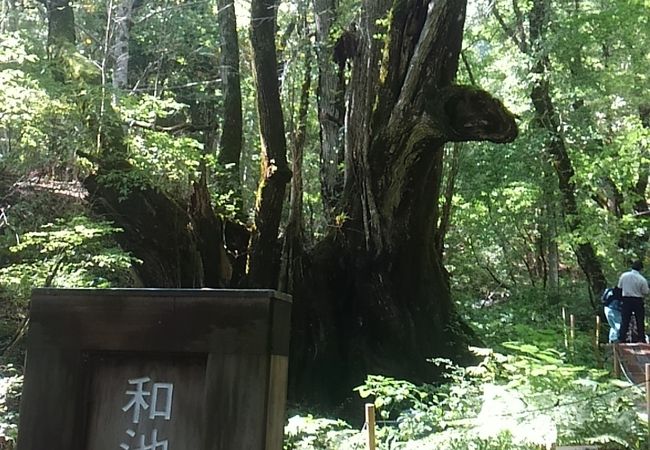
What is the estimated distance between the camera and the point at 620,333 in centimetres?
1043

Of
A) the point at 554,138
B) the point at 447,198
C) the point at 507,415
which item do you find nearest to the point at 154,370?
the point at 507,415

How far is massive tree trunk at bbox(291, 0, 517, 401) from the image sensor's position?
8352mm

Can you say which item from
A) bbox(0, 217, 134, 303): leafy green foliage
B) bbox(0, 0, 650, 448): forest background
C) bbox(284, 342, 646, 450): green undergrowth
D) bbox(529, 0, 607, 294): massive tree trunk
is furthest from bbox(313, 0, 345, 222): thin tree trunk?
bbox(529, 0, 607, 294): massive tree trunk

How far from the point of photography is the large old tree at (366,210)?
812cm

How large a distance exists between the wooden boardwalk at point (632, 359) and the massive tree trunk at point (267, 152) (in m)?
4.65

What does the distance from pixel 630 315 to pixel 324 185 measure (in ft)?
16.5

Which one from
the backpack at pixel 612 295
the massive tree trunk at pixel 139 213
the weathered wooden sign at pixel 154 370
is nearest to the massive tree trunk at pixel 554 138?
the backpack at pixel 612 295

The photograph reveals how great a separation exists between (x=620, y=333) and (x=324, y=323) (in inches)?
183

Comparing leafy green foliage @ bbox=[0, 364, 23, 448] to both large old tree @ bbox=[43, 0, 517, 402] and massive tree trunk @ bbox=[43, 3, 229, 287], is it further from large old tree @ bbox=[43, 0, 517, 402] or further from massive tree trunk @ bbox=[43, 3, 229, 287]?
large old tree @ bbox=[43, 0, 517, 402]

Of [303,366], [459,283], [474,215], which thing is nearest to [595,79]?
[474,215]

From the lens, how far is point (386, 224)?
9.14 metres

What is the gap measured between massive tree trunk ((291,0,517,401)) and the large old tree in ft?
0.05

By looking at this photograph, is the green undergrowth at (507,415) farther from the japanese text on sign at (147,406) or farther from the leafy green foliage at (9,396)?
the leafy green foliage at (9,396)

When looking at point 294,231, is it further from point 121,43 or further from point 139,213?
point 121,43
